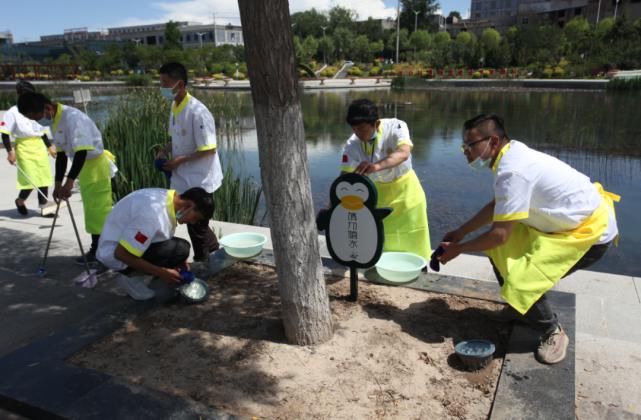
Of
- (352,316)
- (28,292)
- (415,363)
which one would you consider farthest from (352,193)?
(28,292)

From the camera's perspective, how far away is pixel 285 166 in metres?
2.51

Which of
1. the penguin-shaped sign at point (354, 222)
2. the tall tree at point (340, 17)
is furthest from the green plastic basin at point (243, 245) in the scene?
the tall tree at point (340, 17)

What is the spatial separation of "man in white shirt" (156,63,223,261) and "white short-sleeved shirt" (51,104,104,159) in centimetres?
60

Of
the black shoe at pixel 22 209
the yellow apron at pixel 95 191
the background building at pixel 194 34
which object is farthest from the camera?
the background building at pixel 194 34

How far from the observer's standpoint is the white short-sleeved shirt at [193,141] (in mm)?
3828

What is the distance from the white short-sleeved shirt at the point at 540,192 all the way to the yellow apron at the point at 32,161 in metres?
5.48

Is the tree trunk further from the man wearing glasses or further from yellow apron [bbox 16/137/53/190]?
yellow apron [bbox 16/137/53/190]

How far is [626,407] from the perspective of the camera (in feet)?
7.77

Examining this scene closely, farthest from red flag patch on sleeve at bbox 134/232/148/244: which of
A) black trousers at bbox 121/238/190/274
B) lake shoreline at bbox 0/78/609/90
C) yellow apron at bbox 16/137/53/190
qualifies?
lake shoreline at bbox 0/78/609/90

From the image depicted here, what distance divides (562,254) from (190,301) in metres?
2.19

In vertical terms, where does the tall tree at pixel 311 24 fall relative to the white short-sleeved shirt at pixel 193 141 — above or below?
above

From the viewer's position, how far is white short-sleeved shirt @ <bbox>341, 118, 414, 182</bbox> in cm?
353

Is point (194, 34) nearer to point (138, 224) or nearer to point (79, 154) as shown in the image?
point (79, 154)

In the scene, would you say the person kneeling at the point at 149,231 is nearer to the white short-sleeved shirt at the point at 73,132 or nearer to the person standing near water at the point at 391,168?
the person standing near water at the point at 391,168
